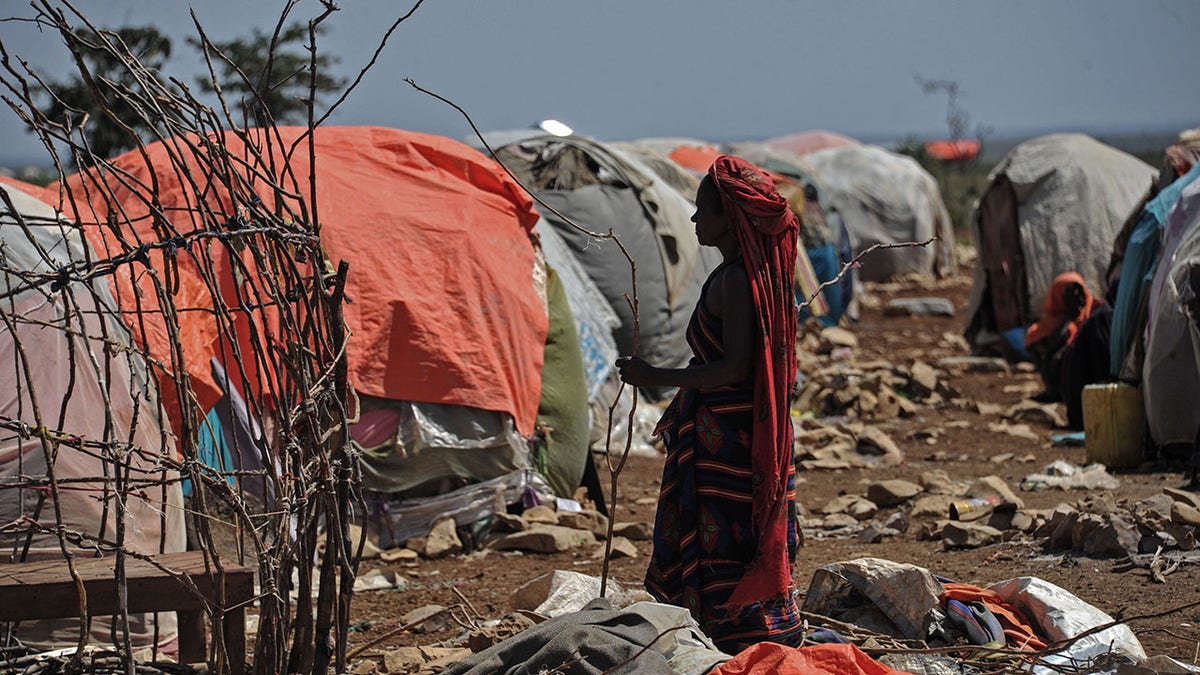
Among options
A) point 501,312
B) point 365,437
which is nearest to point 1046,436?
point 501,312

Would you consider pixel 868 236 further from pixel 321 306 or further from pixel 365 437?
pixel 321 306

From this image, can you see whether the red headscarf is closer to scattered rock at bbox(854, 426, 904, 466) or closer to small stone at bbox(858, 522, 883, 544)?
small stone at bbox(858, 522, 883, 544)

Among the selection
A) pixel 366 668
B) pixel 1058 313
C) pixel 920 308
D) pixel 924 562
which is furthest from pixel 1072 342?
pixel 920 308

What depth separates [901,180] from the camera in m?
18.3

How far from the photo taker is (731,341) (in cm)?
309

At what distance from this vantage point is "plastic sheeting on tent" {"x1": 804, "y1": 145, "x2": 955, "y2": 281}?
707 inches

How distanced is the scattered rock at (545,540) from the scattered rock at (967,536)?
1.54 metres

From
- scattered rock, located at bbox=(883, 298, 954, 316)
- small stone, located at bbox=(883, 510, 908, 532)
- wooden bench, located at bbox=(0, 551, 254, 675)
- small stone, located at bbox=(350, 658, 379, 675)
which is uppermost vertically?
scattered rock, located at bbox=(883, 298, 954, 316)

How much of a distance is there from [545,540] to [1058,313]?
528 centimetres

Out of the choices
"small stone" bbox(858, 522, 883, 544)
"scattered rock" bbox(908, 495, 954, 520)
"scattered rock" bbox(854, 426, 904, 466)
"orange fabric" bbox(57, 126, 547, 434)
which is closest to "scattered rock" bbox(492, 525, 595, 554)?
"orange fabric" bbox(57, 126, 547, 434)

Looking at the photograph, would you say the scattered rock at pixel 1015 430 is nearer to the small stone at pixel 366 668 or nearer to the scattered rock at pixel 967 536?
the scattered rock at pixel 967 536

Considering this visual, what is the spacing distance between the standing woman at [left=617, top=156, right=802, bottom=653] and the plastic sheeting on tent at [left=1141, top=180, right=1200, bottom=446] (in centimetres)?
387

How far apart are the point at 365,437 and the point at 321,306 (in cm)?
258

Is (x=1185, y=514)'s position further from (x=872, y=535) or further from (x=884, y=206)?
(x=884, y=206)
